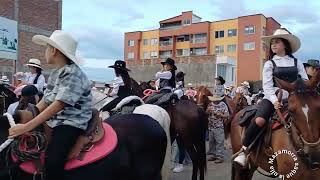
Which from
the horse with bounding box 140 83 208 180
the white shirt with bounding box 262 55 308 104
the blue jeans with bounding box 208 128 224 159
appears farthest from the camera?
the blue jeans with bounding box 208 128 224 159

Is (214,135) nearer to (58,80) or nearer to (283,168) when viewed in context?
(283,168)

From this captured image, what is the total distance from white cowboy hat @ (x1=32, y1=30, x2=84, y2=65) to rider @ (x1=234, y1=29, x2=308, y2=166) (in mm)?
2947

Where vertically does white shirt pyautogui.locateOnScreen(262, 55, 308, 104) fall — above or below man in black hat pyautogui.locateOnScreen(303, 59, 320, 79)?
below

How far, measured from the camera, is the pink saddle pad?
11.6ft

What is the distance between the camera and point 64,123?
3.59 meters

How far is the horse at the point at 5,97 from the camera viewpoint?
8.06m

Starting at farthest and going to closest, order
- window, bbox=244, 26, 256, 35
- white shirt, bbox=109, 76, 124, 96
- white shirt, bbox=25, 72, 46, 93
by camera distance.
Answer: window, bbox=244, 26, 256, 35, white shirt, bbox=25, 72, 46, 93, white shirt, bbox=109, 76, 124, 96

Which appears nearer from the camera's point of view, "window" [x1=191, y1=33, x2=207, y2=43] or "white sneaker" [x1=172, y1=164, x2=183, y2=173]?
"white sneaker" [x1=172, y1=164, x2=183, y2=173]

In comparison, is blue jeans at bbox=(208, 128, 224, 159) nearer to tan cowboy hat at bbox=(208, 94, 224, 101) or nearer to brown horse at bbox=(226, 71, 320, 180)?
tan cowboy hat at bbox=(208, 94, 224, 101)

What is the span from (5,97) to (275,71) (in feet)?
18.0

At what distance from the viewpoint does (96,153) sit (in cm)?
378

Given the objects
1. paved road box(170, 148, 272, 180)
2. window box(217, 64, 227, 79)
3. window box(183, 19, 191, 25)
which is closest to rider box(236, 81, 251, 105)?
paved road box(170, 148, 272, 180)

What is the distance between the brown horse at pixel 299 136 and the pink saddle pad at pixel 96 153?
7.26ft

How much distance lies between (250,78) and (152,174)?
203 feet
